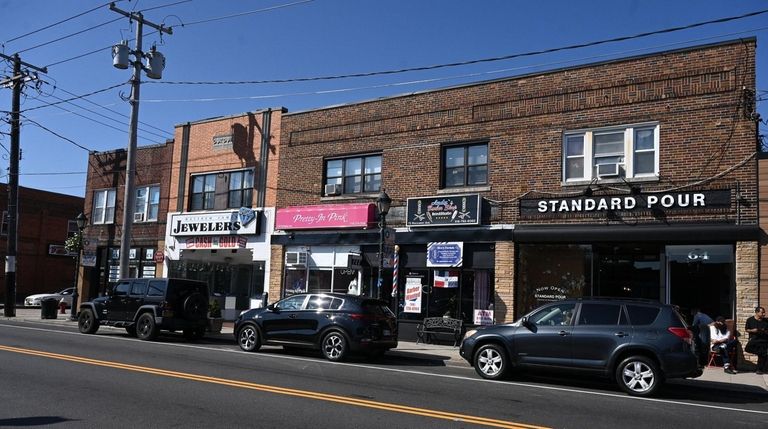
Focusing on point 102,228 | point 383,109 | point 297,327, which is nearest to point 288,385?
point 297,327

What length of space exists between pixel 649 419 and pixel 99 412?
22.5 ft

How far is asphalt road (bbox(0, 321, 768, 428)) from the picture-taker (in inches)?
284

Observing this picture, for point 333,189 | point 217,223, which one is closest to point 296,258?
point 333,189

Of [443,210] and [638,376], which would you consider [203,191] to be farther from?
[638,376]

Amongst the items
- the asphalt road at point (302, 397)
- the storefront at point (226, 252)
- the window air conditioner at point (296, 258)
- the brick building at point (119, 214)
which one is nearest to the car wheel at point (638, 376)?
the asphalt road at point (302, 397)

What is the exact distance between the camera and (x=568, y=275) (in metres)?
16.9

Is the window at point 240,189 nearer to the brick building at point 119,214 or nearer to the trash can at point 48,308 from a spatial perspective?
Result: the brick building at point 119,214

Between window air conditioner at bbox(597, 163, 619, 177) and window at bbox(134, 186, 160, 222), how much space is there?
18.2 meters

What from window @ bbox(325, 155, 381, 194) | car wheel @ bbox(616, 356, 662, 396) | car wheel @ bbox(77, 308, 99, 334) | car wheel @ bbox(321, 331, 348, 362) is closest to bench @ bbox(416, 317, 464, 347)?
car wheel @ bbox(321, 331, 348, 362)

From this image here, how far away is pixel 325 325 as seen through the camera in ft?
45.7

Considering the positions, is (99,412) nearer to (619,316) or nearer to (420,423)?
(420,423)

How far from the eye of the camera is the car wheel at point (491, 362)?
11609 millimetres

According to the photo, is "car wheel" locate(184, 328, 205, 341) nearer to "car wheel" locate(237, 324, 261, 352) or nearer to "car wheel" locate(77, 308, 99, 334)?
"car wheel" locate(237, 324, 261, 352)

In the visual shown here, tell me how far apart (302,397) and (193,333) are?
33.0 feet
